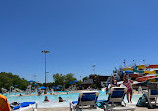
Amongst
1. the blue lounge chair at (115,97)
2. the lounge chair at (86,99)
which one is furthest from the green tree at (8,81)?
the blue lounge chair at (115,97)

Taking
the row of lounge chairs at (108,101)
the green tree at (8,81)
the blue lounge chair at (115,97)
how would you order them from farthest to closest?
the green tree at (8,81) < the blue lounge chair at (115,97) < the row of lounge chairs at (108,101)

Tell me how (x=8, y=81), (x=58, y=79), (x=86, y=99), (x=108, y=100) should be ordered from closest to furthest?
(x=86, y=99) → (x=108, y=100) → (x=8, y=81) → (x=58, y=79)

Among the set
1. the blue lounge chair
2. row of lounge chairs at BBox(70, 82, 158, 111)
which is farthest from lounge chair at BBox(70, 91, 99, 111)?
the blue lounge chair

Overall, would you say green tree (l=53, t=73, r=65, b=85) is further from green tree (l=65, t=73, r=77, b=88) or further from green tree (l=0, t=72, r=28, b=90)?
green tree (l=0, t=72, r=28, b=90)

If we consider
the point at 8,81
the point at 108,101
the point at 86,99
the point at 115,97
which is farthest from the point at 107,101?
the point at 8,81

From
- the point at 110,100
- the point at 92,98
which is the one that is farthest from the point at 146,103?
the point at 92,98

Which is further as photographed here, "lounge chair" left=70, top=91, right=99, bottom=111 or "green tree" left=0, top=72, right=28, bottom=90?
"green tree" left=0, top=72, right=28, bottom=90

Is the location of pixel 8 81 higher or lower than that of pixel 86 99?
higher

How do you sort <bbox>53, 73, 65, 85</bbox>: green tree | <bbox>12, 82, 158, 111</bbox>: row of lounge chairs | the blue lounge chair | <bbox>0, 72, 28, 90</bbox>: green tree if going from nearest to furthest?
<bbox>12, 82, 158, 111</bbox>: row of lounge chairs
the blue lounge chair
<bbox>0, 72, 28, 90</bbox>: green tree
<bbox>53, 73, 65, 85</bbox>: green tree

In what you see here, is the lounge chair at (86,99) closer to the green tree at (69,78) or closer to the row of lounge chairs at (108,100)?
the row of lounge chairs at (108,100)

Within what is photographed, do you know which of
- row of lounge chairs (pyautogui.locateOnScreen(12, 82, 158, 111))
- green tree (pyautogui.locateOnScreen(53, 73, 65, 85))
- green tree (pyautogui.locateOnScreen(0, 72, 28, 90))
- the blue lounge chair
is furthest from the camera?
green tree (pyautogui.locateOnScreen(53, 73, 65, 85))

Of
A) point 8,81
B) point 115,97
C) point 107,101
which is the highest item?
point 8,81

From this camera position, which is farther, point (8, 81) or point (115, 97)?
point (8, 81)

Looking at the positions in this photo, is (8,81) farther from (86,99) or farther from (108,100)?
(108,100)
